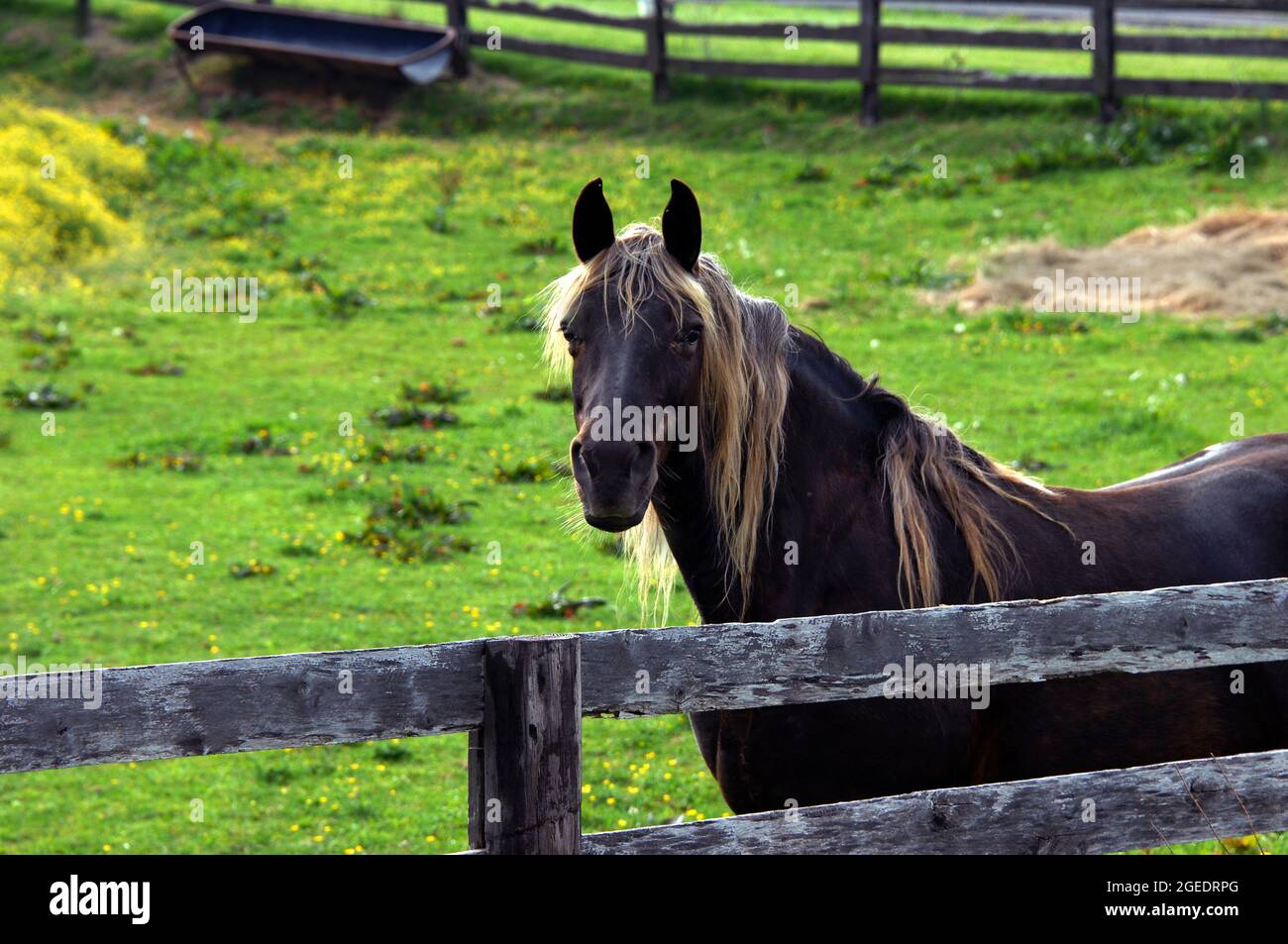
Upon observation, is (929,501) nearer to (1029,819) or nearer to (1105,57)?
(1029,819)

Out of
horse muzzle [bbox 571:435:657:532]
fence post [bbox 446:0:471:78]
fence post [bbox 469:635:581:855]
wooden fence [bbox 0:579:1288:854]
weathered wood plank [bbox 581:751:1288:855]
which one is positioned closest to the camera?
wooden fence [bbox 0:579:1288:854]

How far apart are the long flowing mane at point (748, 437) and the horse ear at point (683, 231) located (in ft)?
0.17

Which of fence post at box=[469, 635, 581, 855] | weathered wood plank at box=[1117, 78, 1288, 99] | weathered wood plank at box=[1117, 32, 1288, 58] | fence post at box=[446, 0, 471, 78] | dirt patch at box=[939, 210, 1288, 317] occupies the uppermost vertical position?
fence post at box=[446, 0, 471, 78]

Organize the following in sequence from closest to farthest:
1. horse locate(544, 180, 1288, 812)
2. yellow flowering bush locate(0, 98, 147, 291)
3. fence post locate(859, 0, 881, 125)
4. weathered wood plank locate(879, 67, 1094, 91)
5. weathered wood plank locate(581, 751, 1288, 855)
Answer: weathered wood plank locate(581, 751, 1288, 855) → horse locate(544, 180, 1288, 812) → yellow flowering bush locate(0, 98, 147, 291) → weathered wood plank locate(879, 67, 1094, 91) → fence post locate(859, 0, 881, 125)

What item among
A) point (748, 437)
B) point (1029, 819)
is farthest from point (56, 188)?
point (1029, 819)

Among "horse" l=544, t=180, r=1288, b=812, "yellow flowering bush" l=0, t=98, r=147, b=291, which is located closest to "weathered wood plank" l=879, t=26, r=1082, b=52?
"yellow flowering bush" l=0, t=98, r=147, b=291

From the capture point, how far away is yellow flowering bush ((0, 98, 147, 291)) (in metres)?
19.5

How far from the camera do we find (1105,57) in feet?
71.8

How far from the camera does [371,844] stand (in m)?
7.26

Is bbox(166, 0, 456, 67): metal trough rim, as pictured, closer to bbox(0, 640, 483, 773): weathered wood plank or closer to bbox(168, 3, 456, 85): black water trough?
bbox(168, 3, 456, 85): black water trough

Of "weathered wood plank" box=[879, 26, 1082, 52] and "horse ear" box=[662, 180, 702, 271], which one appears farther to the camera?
"weathered wood plank" box=[879, 26, 1082, 52]
